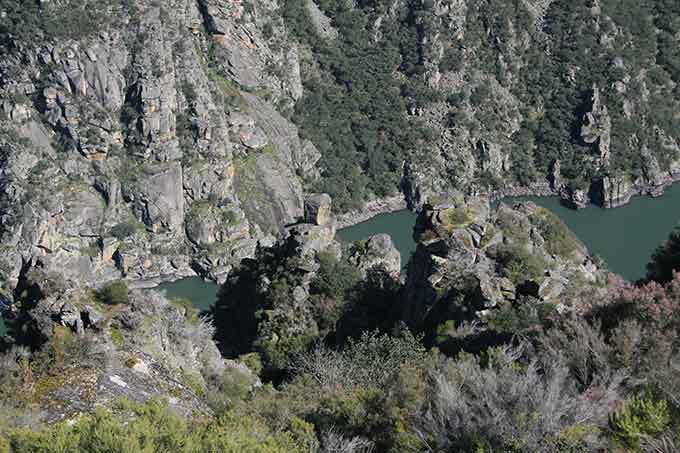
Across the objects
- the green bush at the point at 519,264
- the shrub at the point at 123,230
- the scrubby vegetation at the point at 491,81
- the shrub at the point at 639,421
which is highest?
the shrub at the point at 639,421

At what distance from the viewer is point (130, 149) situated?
344ft

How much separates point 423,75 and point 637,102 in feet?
97.5

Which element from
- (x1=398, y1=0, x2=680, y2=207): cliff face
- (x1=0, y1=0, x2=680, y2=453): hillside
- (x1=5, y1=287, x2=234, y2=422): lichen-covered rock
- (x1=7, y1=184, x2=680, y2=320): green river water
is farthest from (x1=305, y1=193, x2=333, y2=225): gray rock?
(x1=398, y1=0, x2=680, y2=207): cliff face

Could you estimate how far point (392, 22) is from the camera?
133875 millimetres

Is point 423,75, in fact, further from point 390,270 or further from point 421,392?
point 421,392

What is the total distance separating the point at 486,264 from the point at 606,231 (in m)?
70.6

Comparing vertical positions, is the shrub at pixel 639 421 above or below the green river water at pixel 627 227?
above

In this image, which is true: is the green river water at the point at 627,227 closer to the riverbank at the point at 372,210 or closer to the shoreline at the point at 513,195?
the shoreline at the point at 513,195

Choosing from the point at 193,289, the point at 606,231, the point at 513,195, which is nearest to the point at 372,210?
the point at 513,195

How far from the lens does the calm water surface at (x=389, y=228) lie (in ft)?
336

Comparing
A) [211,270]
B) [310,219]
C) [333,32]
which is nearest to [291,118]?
[333,32]

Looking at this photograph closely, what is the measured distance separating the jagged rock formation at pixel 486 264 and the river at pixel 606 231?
4136 centimetres

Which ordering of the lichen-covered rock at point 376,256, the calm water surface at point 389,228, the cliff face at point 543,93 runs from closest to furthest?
the lichen-covered rock at point 376,256 → the calm water surface at point 389,228 → the cliff face at point 543,93

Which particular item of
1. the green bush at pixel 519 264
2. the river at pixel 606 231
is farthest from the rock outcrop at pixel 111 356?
the river at pixel 606 231
